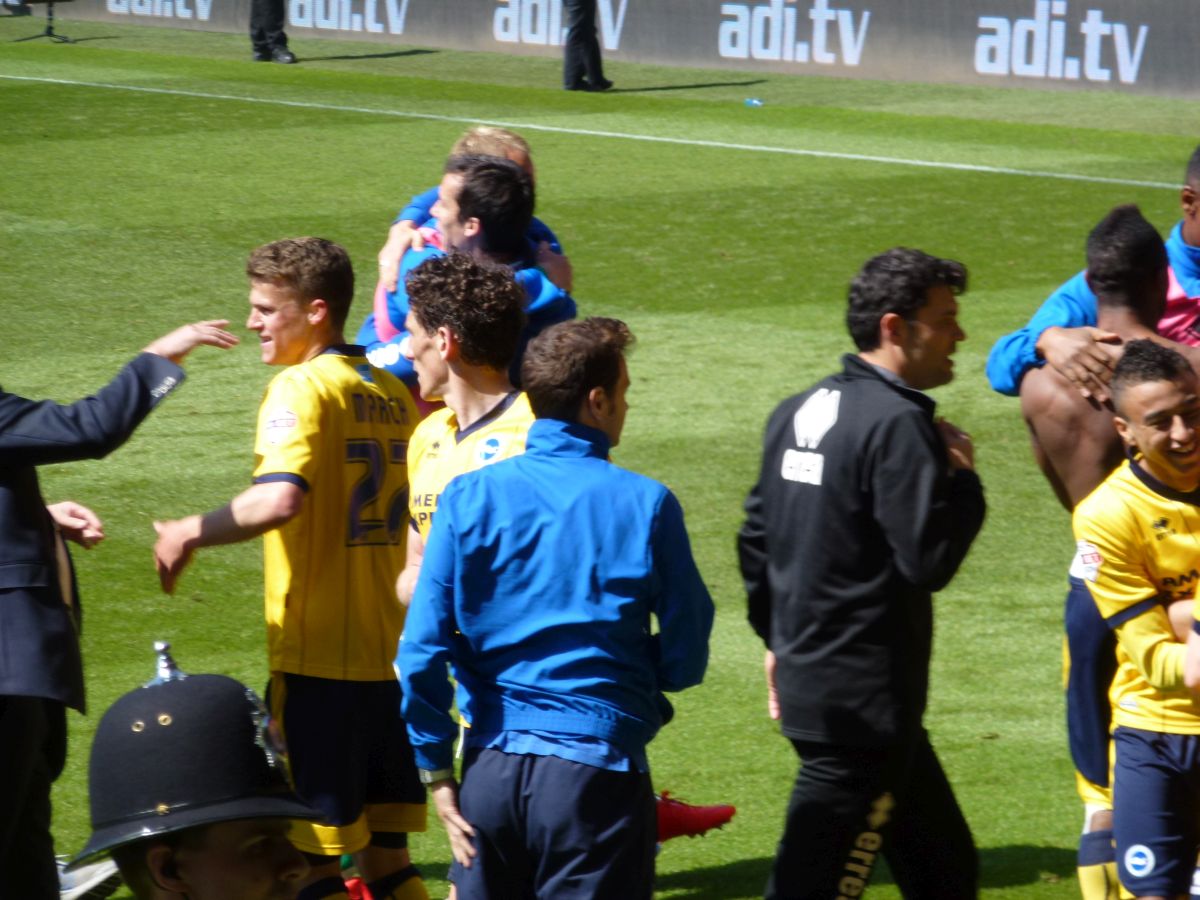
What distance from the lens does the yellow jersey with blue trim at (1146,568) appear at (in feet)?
15.3

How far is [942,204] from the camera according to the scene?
17.7 m

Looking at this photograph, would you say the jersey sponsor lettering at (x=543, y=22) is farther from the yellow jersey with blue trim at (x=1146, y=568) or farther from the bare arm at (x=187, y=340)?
the yellow jersey with blue trim at (x=1146, y=568)

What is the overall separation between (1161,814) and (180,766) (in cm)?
296

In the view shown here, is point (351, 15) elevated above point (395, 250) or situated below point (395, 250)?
below

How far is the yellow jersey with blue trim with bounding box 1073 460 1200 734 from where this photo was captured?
4660 mm

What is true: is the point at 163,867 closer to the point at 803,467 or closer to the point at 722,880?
the point at 803,467

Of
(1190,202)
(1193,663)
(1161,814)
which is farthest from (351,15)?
(1193,663)

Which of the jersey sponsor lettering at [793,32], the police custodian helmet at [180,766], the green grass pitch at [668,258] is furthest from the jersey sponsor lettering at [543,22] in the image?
the police custodian helmet at [180,766]

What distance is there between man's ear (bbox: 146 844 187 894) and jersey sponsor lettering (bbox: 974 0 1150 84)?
2275 cm

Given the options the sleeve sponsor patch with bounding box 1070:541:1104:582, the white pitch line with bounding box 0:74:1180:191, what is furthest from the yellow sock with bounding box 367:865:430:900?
the white pitch line with bounding box 0:74:1180:191

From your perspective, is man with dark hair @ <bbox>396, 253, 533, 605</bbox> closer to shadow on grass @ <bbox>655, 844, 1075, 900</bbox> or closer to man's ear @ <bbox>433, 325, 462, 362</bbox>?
man's ear @ <bbox>433, 325, 462, 362</bbox>

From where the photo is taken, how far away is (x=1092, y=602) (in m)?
5.22

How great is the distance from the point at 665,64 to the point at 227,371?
17083 mm

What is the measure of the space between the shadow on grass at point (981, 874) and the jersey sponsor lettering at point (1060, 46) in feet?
62.9
